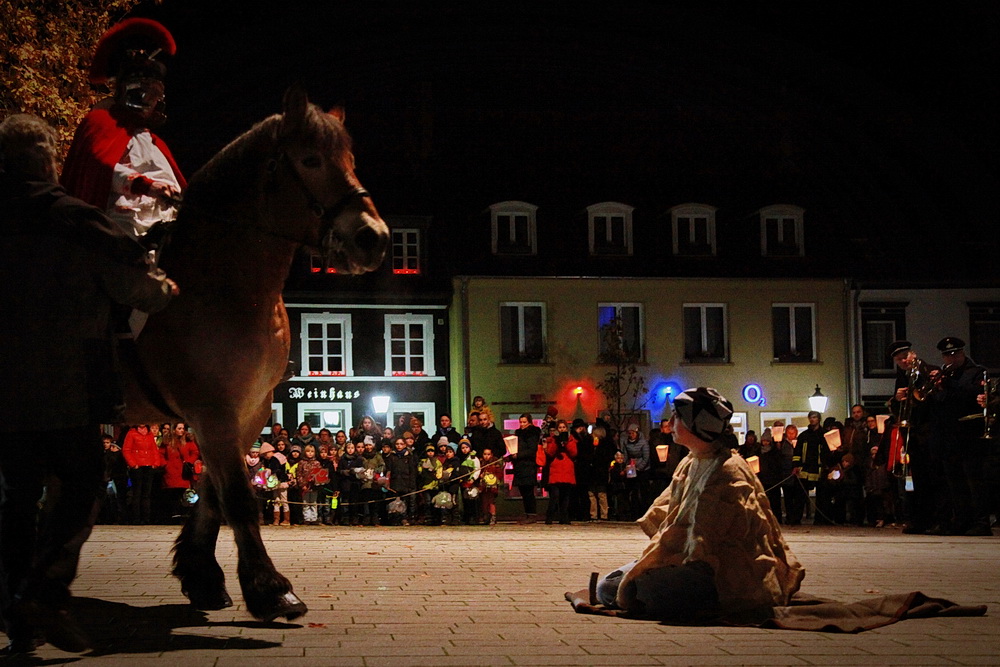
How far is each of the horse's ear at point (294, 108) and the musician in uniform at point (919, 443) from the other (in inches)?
466

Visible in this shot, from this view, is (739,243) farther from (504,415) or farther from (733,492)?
(733,492)

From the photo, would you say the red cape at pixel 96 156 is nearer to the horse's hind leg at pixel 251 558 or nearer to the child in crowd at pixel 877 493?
the horse's hind leg at pixel 251 558

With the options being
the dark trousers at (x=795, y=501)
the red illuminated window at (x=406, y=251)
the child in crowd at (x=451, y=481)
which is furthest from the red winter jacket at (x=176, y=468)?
the red illuminated window at (x=406, y=251)

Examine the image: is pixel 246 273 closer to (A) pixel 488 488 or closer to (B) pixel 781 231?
(A) pixel 488 488

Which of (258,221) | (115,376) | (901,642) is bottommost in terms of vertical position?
(901,642)

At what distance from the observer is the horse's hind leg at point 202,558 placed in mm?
7309

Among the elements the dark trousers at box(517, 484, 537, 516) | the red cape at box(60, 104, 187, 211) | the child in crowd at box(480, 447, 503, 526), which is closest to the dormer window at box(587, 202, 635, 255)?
the dark trousers at box(517, 484, 537, 516)

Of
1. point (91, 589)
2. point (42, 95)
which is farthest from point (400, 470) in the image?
point (91, 589)

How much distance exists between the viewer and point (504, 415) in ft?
137

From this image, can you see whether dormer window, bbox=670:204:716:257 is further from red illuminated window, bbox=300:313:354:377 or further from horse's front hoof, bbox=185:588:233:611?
horse's front hoof, bbox=185:588:233:611

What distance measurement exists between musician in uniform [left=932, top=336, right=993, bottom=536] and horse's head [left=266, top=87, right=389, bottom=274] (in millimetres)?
11658

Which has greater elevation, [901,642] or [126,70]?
[126,70]

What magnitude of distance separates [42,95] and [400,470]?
9150 millimetres

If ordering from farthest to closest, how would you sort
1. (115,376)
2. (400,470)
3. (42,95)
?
(400,470), (42,95), (115,376)
